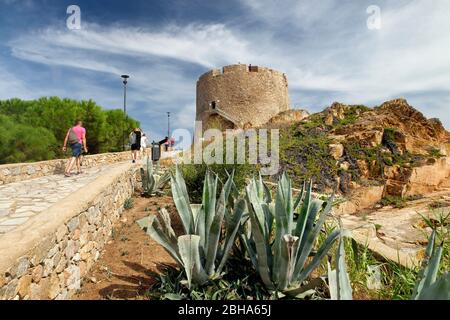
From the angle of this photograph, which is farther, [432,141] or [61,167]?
[432,141]

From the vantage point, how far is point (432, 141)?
12375 millimetres

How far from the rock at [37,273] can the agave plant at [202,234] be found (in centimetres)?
72

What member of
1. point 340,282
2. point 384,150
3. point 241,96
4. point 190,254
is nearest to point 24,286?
point 190,254

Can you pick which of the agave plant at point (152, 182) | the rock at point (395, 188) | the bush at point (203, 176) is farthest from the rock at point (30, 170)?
the rock at point (395, 188)

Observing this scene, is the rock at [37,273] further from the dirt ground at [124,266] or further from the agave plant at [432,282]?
the agave plant at [432,282]

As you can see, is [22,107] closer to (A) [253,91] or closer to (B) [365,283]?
(A) [253,91]

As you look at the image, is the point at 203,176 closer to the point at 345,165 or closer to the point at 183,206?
the point at 183,206

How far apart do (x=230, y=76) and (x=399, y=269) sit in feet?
→ 66.2

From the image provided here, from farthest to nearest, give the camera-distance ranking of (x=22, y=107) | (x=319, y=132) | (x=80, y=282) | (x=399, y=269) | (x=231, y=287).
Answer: (x=22, y=107), (x=319, y=132), (x=80, y=282), (x=399, y=269), (x=231, y=287)

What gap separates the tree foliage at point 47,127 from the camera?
33.6 ft

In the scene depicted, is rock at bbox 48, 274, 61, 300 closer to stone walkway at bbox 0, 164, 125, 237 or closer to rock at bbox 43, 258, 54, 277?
rock at bbox 43, 258, 54, 277

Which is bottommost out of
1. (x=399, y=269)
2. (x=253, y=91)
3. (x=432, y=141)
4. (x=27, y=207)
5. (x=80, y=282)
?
(x=80, y=282)

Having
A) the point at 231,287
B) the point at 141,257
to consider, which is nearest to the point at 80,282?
the point at 141,257

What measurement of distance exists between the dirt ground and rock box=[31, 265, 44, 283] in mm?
623
